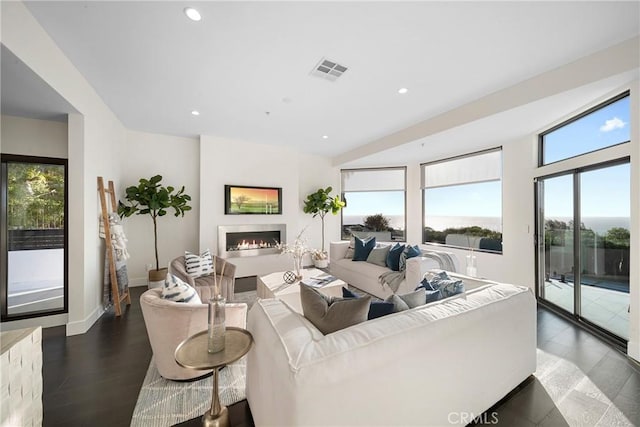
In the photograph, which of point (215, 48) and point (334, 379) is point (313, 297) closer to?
point (334, 379)

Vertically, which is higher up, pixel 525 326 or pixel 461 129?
pixel 461 129

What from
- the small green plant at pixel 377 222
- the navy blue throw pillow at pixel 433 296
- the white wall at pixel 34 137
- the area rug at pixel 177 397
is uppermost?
the white wall at pixel 34 137

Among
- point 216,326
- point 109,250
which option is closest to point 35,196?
point 109,250

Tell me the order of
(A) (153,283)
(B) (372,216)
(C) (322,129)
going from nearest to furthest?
(A) (153,283) < (C) (322,129) < (B) (372,216)

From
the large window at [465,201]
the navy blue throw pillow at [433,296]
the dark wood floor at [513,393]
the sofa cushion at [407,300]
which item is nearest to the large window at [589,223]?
the dark wood floor at [513,393]

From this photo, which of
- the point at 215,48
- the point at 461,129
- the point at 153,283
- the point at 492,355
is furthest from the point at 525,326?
the point at 153,283

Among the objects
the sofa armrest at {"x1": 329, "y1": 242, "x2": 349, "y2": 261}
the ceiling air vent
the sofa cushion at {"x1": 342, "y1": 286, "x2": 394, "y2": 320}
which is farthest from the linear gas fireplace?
the sofa cushion at {"x1": 342, "y1": 286, "x2": 394, "y2": 320}

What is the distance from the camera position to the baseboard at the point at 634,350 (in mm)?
2202

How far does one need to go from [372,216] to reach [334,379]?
18.4 ft

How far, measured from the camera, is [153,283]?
4.06m

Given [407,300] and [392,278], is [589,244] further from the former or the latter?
[407,300]
